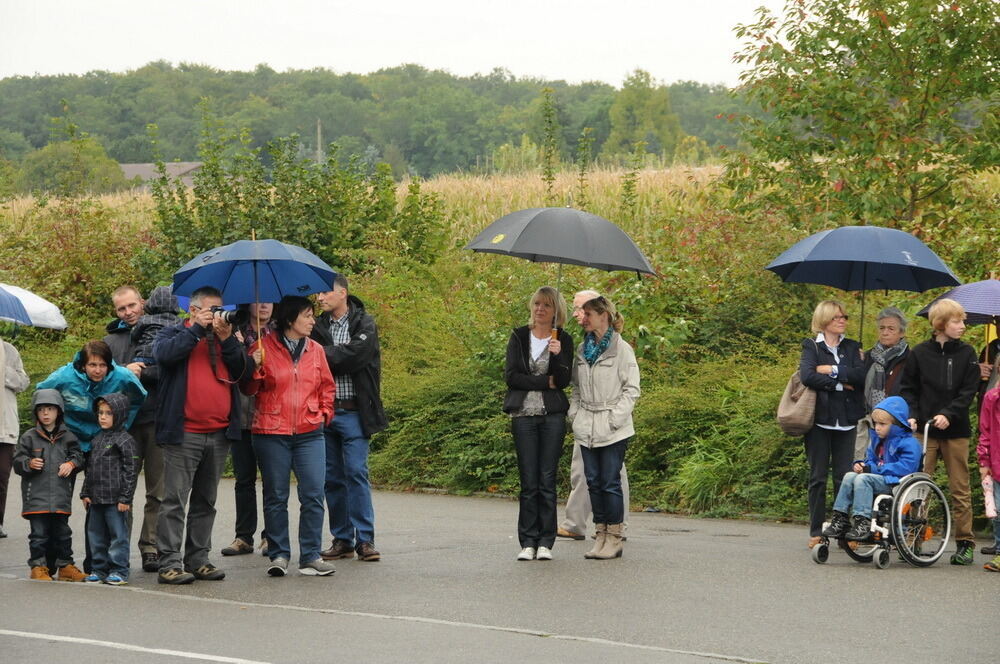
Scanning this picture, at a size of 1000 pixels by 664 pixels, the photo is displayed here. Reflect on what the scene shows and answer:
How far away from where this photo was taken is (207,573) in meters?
9.53

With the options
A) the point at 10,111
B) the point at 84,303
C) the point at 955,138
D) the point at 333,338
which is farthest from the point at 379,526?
the point at 10,111

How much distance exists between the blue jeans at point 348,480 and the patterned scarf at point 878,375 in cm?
393

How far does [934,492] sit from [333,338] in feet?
15.1

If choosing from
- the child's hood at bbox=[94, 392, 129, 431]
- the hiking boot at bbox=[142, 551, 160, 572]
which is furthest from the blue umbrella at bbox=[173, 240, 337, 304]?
the hiking boot at bbox=[142, 551, 160, 572]

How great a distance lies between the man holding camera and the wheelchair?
4.30 meters

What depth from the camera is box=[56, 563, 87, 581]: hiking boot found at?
31.7 ft

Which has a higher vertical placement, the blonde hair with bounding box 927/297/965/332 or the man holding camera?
the blonde hair with bounding box 927/297/965/332

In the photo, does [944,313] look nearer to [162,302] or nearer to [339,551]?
[339,551]

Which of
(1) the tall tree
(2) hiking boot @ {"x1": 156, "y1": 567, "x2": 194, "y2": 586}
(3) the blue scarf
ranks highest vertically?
(1) the tall tree

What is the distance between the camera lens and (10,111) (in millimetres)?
95938

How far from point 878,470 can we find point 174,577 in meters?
5.02

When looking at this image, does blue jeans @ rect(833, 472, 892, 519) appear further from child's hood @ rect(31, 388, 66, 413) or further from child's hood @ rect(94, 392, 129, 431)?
child's hood @ rect(31, 388, 66, 413)

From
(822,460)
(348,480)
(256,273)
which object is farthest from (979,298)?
(256,273)

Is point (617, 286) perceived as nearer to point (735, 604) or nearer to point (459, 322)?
point (459, 322)
